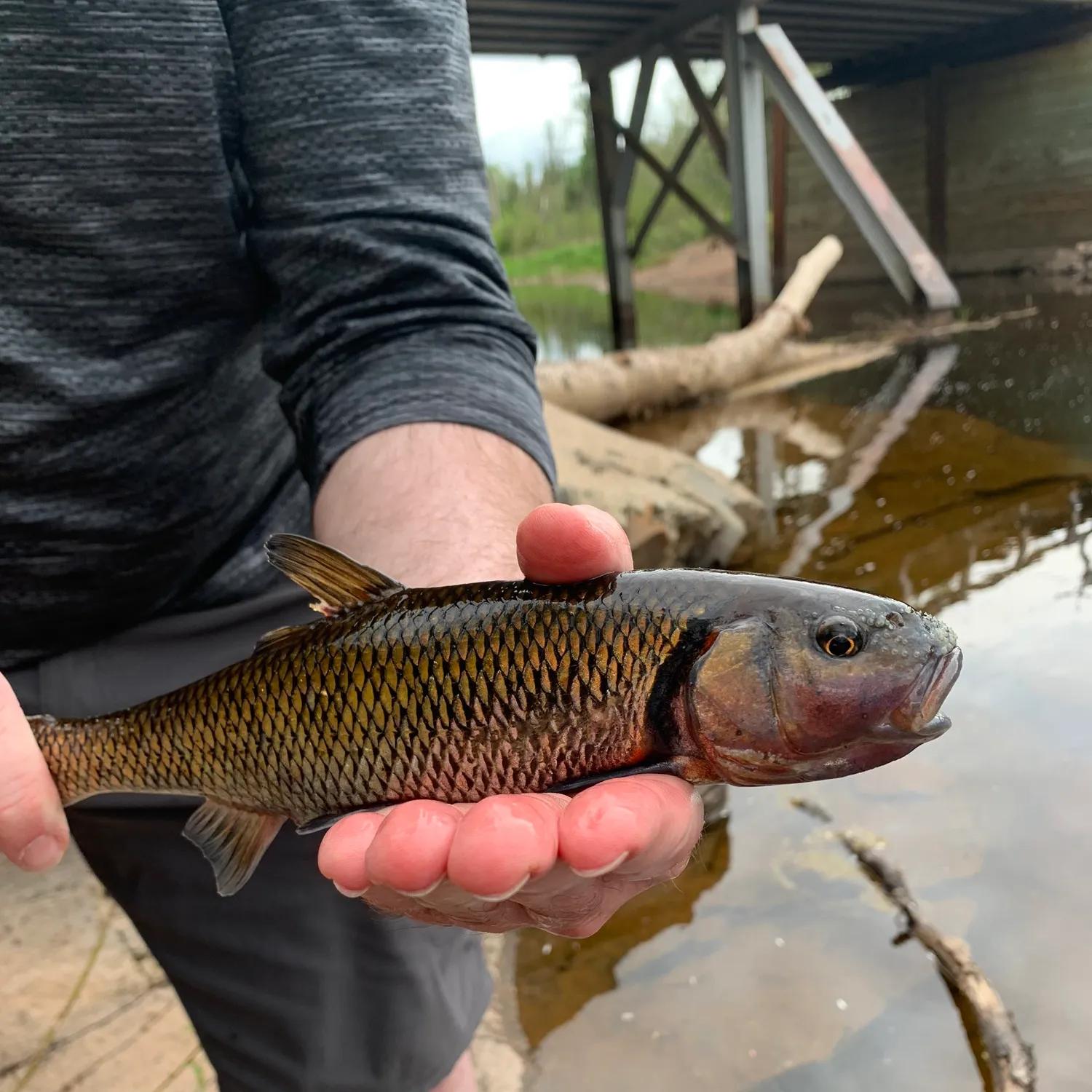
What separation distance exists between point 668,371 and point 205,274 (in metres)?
7.92

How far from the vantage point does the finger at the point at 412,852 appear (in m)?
1.01

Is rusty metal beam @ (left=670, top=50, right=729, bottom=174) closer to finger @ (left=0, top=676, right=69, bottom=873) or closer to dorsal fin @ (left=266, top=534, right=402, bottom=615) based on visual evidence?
dorsal fin @ (left=266, top=534, right=402, bottom=615)

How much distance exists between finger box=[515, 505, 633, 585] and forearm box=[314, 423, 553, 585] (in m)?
0.26

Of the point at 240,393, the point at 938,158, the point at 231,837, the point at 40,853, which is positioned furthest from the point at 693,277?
the point at 40,853

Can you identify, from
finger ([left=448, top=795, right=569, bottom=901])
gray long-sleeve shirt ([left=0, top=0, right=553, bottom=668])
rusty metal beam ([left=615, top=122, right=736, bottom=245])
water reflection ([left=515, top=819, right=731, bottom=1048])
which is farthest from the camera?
rusty metal beam ([left=615, top=122, right=736, bottom=245])

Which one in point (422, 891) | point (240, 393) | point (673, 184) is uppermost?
point (240, 393)

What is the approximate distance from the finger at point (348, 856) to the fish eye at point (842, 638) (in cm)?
59

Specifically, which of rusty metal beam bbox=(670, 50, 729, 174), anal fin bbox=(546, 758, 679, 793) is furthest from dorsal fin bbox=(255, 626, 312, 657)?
rusty metal beam bbox=(670, 50, 729, 174)

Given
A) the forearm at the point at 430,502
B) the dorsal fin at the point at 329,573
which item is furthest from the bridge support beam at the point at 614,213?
the dorsal fin at the point at 329,573

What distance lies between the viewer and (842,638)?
3.73ft

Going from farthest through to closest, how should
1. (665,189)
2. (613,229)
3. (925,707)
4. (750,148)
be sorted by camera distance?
(665,189), (613,229), (750,148), (925,707)

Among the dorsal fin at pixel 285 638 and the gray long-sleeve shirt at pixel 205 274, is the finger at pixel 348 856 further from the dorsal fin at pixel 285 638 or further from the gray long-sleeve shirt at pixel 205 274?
the gray long-sleeve shirt at pixel 205 274

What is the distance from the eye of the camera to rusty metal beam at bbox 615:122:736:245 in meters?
13.1

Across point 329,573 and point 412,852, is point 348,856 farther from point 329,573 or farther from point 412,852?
point 329,573
